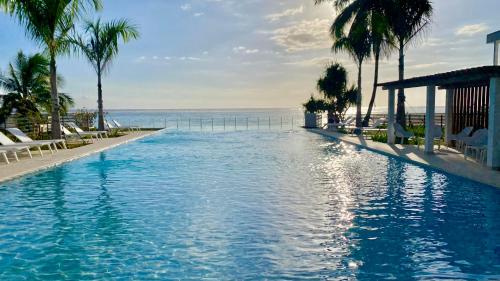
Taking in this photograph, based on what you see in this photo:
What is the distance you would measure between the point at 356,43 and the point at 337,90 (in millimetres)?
5135

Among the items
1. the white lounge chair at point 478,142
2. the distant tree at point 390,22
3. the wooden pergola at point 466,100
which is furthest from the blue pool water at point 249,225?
the distant tree at point 390,22

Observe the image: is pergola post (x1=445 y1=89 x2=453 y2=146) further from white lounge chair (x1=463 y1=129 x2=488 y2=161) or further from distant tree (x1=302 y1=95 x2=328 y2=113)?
distant tree (x1=302 y1=95 x2=328 y2=113)

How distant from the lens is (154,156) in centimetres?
1527

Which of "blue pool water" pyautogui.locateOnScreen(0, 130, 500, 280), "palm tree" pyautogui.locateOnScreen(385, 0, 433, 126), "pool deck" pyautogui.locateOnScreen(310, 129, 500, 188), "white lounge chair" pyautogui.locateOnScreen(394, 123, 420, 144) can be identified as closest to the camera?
"blue pool water" pyautogui.locateOnScreen(0, 130, 500, 280)

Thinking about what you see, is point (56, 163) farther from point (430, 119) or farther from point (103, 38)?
point (103, 38)

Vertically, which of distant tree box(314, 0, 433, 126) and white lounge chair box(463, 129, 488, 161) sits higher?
distant tree box(314, 0, 433, 126)

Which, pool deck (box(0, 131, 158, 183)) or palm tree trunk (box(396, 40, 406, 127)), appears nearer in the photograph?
pool deck (box(0, 131, 158, 183))

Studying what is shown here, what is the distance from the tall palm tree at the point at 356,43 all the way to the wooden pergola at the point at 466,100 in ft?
25.2

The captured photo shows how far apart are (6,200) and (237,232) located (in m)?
4.89

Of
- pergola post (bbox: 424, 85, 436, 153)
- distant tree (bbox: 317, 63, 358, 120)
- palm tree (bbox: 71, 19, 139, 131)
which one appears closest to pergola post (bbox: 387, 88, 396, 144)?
pergola post (bbox: 424, 85, 436, 153)

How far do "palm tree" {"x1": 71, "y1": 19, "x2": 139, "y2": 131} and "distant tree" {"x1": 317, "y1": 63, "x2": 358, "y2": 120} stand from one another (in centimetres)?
1389

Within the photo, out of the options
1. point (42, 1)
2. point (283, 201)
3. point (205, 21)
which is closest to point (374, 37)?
point (205, 21)

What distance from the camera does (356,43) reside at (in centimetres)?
2638

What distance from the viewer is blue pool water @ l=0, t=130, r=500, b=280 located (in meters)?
4.85
